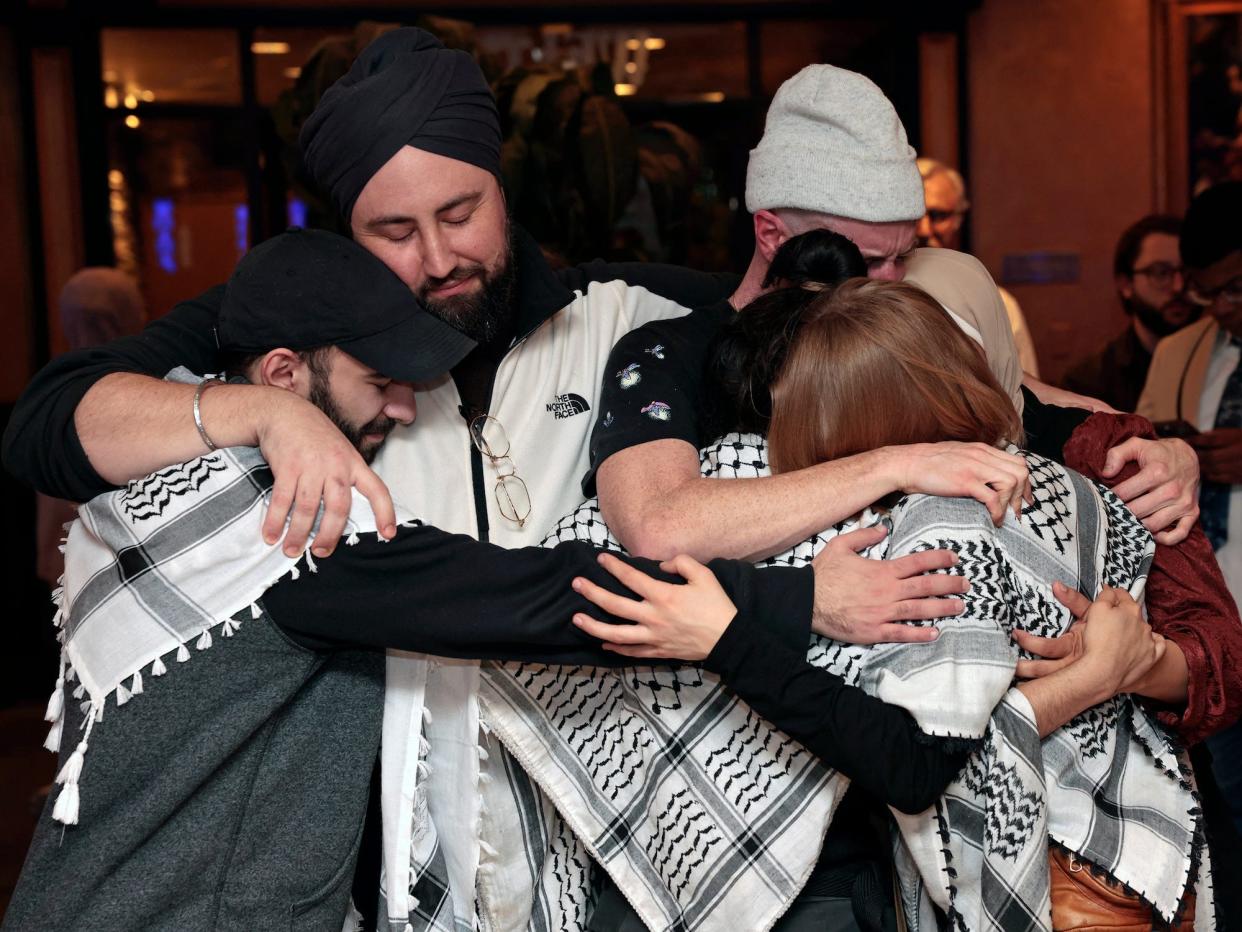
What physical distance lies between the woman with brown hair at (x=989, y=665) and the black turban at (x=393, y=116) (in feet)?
1.87

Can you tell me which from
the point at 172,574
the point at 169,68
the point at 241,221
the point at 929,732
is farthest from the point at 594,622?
the point at 169,68

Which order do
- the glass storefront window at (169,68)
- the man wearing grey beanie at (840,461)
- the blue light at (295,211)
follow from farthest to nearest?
→ the blue light at (295,211), the glass storefront window at (169,68), the man wearing grey beanie at (840,461)

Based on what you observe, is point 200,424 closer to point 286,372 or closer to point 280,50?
point 286,372

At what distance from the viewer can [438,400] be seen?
2.10 m

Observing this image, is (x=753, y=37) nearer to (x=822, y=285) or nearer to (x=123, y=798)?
(x=822, y=285)

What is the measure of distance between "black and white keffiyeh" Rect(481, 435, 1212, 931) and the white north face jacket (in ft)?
0.27

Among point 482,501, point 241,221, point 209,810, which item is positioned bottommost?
point 209,810

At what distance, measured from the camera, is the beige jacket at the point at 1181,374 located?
3594 mm

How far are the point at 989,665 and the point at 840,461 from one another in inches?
12.7

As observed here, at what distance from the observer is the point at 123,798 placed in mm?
1691

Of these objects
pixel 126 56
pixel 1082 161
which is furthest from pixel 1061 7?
pixel 126 56

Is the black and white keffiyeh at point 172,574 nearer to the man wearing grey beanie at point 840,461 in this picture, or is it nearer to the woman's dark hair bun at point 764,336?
the man wearing grey beanie at point 840,461

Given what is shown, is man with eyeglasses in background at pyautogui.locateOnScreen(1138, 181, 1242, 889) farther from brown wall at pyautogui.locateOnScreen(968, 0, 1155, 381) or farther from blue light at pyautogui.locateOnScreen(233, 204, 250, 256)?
blue light at pyautogui.locateOnScreen(233, 204, 250, 256)

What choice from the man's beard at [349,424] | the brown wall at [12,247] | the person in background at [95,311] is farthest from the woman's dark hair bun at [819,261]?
the brown wall at [12,247]
